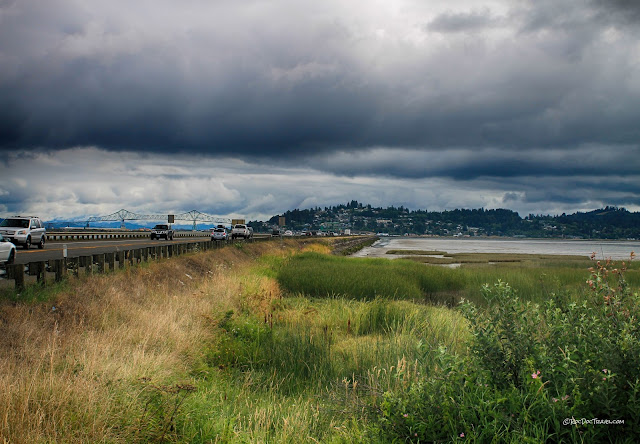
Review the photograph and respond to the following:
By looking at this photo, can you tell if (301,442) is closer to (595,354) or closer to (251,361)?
(595,354)

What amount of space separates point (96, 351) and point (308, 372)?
15.4 ft

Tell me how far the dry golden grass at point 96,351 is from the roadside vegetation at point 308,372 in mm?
35

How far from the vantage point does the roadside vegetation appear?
5566 millimetres

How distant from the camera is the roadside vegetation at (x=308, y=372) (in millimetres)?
5566

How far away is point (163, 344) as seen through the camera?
10.9 metres

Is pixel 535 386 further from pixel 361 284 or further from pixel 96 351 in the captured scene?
pixel 361 284

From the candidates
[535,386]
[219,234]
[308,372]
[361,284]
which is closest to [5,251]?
[361,284]

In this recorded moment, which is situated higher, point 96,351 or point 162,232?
point 162,232

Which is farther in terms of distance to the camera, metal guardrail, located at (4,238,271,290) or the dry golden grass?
metal guardrail, located at (4,238,271,290)

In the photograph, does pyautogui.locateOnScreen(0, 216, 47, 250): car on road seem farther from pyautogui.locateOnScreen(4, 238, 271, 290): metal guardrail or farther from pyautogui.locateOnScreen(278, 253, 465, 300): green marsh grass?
pyautogui.locateOnScreen(278, 253, 465, 300): green marsh grass

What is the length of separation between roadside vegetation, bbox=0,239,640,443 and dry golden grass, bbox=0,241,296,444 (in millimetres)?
35

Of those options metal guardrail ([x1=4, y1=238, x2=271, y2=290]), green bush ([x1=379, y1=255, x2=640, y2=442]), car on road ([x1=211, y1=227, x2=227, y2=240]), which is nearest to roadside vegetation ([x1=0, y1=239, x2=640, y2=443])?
green bush ([x1=379, y1=255, x2=640, y2=442])

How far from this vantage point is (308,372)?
452 inches

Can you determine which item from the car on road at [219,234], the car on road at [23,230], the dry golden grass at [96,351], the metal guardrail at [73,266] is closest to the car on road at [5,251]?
the metal guardrail at [73,266]
